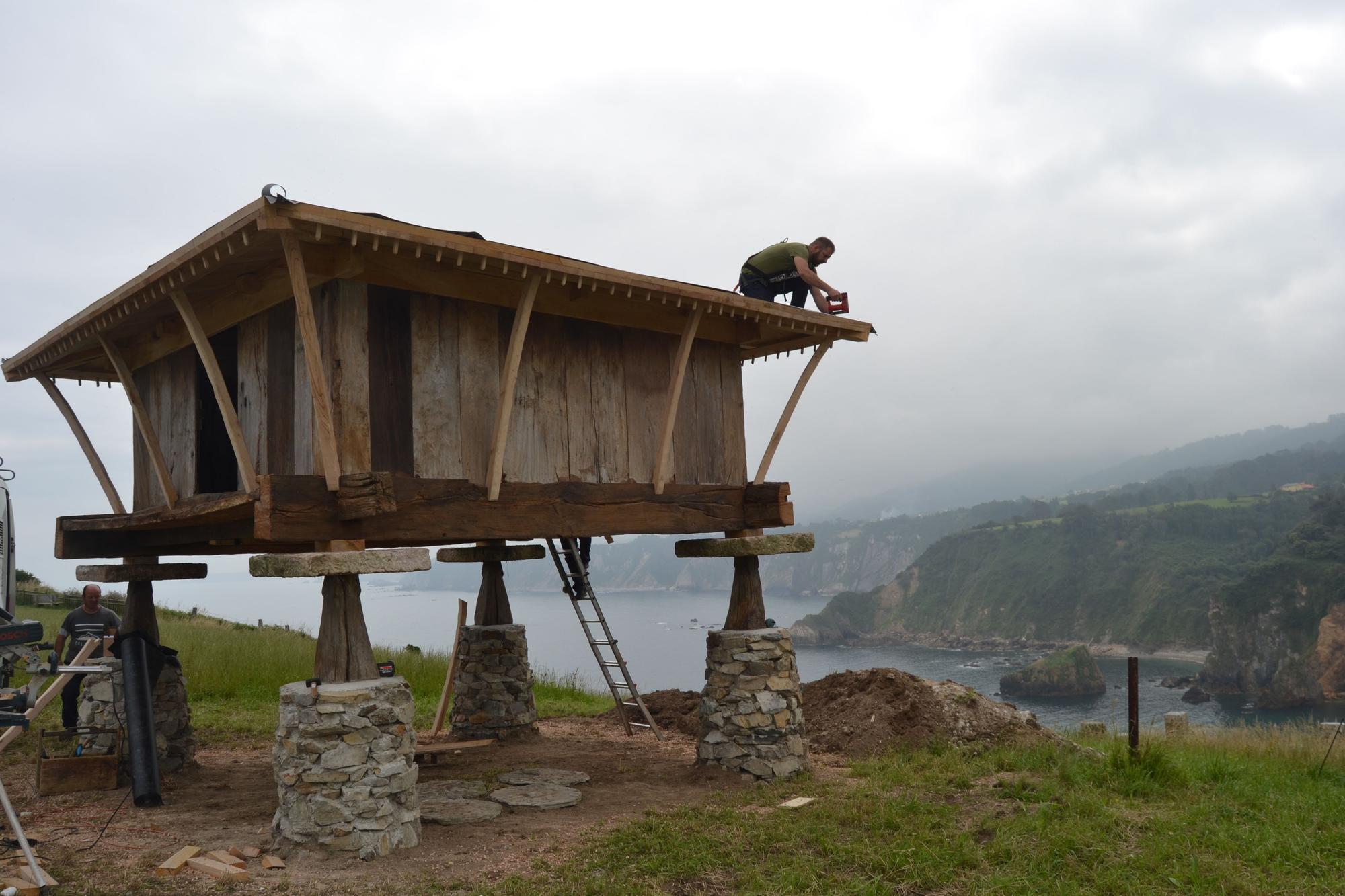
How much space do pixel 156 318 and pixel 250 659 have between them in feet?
33.1

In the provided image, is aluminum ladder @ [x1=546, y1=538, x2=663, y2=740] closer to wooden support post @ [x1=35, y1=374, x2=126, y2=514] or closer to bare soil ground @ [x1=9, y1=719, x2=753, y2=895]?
bare soil ground @ [x1=9, y1=719, x2=753, y2=895]

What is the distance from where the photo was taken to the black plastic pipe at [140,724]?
8.91 meters

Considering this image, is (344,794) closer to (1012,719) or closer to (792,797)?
(792,797)

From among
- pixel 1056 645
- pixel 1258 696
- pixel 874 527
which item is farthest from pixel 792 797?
pixel 874 527

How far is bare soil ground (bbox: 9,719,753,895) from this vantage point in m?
6.45

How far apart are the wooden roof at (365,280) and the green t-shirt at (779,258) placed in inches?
30.5

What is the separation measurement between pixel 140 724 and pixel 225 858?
3.17 m

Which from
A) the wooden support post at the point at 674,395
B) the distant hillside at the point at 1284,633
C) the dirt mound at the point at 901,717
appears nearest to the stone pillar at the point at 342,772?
the wooden support post at the point at 674,395

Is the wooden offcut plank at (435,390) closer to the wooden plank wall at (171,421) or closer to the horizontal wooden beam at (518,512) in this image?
the horizontal wooden beam at (518,512)

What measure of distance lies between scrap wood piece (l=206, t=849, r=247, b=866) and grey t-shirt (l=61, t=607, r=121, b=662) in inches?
154

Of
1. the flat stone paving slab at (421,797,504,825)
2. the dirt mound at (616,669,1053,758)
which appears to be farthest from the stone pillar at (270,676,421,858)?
the dirt mound at (616,669,1053,758)

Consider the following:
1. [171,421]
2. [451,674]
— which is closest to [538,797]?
[451,674]

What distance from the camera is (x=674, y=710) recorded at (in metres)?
14.2

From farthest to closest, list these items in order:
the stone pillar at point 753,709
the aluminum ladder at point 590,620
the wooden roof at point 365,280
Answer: the aluminum ladder at point 590,620 < the stone pillar at point 753,709 < the wooden roof at point 365,280
